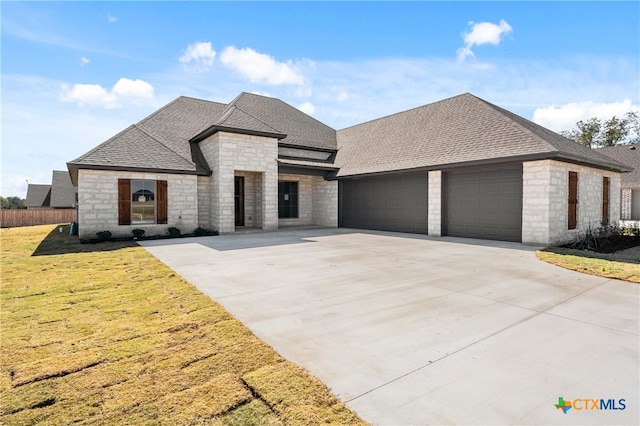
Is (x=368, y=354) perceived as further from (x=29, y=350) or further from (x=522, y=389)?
(x=29, y=350)

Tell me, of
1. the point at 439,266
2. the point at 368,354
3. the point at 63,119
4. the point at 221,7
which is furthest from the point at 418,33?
the point at 63,119

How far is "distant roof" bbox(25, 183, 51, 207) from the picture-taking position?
132 feet

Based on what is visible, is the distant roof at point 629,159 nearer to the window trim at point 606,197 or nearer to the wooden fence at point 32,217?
the window trim at point 606,197

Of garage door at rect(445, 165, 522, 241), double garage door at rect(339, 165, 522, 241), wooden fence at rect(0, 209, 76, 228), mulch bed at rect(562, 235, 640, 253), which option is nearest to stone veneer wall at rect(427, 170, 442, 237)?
double garage door at rect(339, 165, 522, 241)

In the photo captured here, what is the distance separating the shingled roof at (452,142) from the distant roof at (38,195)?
42437 mm

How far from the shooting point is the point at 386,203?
16.5 m

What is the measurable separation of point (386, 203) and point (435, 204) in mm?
3114

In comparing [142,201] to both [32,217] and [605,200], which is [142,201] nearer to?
[32,217]

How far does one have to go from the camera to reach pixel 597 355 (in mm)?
3160

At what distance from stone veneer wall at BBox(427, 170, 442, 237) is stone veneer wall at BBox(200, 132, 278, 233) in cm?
773

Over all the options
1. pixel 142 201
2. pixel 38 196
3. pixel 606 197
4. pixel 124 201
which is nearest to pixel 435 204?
pixel 606 197

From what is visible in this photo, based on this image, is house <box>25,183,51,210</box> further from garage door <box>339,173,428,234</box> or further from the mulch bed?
the mulch bed

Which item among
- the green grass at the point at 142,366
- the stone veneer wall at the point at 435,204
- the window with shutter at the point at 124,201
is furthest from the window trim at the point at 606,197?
the window with shutter at the point at 124,201

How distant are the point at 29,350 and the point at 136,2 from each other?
34.6ft
